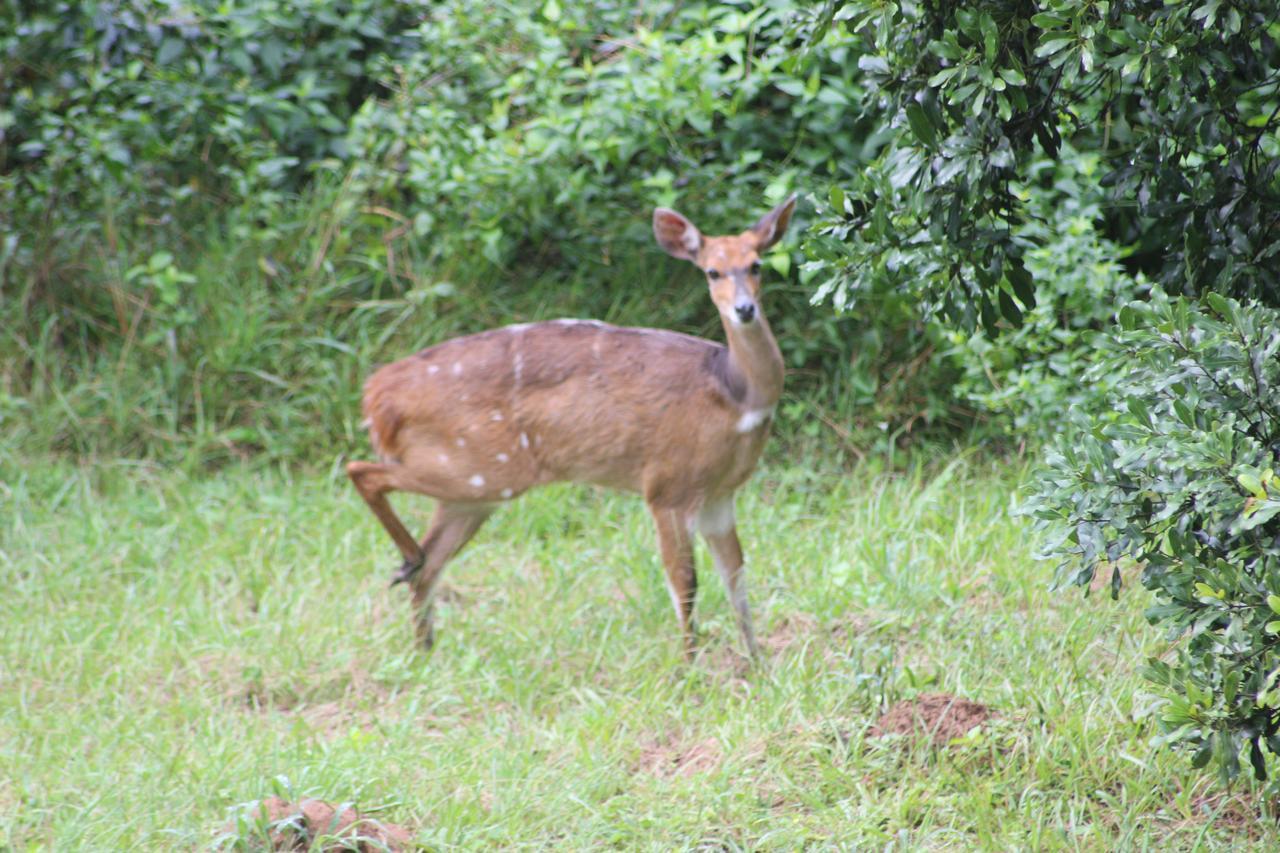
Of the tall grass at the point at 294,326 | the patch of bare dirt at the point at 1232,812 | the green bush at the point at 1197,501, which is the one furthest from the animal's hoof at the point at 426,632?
the green bush at the point at 1197,501

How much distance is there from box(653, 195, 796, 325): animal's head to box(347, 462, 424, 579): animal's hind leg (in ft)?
4.23

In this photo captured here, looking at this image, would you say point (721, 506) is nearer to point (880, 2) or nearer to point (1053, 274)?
point (1053, 274)

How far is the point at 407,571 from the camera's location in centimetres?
550

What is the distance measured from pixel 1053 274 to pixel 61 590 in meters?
3.97

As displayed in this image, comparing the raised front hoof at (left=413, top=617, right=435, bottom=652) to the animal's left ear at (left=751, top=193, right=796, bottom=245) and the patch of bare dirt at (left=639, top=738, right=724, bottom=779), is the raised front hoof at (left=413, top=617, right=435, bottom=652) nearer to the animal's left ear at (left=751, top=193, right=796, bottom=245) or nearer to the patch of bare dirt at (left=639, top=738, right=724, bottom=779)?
the patch of bare dirt at (left=639, top=738, right=724, bottom=779)

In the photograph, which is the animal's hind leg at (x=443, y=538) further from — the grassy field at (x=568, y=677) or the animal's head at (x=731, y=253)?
the animal's head at (x=731, y=253)

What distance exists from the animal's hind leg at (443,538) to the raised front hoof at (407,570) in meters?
0.02

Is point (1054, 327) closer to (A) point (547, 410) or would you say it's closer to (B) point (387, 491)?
(A) point (547, 410)

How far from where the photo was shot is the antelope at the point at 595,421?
207 inches

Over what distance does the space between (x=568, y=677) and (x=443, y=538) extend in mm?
898

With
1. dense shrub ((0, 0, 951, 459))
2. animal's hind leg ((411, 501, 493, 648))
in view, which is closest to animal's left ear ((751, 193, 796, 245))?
dense shrub ((0, 0, 951, 459))

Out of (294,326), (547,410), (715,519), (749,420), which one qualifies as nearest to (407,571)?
(547,410)

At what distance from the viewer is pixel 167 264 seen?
23.2 feet

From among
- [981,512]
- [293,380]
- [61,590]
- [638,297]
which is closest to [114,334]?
[293,380]
